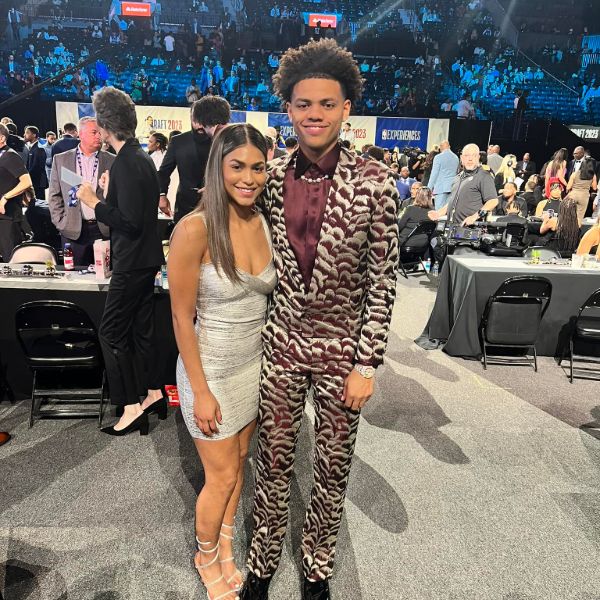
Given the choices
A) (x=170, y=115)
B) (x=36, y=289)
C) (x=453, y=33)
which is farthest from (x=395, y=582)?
(x=453, y=33)

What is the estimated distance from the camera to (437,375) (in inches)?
150

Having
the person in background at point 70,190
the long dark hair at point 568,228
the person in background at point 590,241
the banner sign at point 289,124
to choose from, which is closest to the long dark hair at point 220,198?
the person in background at point 70,190

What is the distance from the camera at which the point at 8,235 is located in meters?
5.12

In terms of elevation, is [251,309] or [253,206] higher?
[253,206]

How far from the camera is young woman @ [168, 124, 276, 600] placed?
1.45 meters

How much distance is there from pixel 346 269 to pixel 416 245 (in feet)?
17.2

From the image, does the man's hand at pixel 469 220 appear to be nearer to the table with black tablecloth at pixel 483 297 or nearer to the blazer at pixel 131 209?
the table with black tablecloth at pixel 483 297

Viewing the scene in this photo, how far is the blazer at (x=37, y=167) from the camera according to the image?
7195 millimetres

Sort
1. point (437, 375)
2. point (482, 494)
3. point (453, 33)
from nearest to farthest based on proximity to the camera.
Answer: point (482, 494), point (437, 375), point (453, 33)

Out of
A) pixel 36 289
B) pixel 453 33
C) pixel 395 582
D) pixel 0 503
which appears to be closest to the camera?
pixel 395 582

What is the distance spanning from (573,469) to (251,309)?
6.93 feet

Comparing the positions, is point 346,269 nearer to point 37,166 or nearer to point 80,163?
point 80,163

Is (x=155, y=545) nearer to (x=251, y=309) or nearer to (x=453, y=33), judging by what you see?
(x=251, y=309)

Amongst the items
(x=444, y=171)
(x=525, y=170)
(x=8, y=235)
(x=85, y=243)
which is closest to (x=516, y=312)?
(x=85, y=243)
